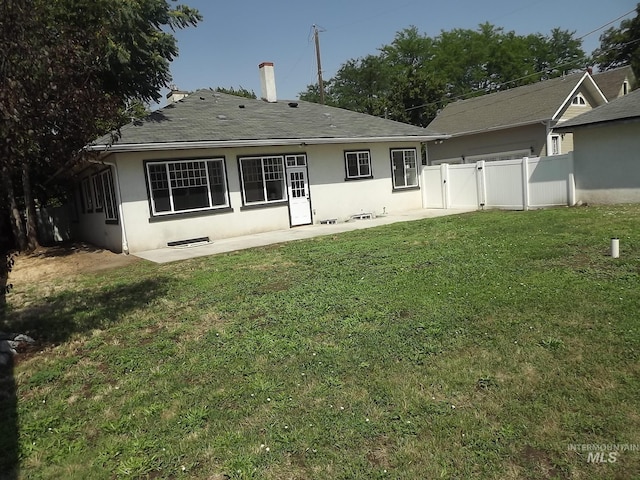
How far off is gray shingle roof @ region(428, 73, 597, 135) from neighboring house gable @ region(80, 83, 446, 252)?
5.14 metres

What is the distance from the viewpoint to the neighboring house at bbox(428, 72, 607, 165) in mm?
20141

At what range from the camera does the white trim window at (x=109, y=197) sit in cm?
1357

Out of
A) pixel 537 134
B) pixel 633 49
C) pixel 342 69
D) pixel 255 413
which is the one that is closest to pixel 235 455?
pixel 255 413

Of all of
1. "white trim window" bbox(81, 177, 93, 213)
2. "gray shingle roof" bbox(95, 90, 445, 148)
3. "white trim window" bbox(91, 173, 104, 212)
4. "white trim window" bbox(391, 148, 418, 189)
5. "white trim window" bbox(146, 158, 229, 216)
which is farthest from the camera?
"white trim window" bbox(391, 148, 418, 189)

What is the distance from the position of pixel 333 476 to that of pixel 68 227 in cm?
2282

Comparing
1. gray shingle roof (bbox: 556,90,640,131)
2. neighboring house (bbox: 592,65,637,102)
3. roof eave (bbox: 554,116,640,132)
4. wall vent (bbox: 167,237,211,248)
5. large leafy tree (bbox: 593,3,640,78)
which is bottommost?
wall vent (bbox: 167,237,211,248)

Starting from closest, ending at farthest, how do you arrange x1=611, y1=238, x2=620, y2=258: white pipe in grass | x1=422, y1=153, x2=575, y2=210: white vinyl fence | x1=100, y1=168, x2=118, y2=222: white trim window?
x1=611, y1=238, x2=620, y2=258: white pipe in grass → x1=100, y1=168, x2=118, y2=222: white trim window → x1=422, y1=153, x2=575, y2=210: white vinyl fence

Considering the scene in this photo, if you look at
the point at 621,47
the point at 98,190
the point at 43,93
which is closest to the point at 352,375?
the point at 43,93

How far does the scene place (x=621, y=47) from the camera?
38438mm

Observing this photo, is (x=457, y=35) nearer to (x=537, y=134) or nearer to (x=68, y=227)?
(x=537, y=134)

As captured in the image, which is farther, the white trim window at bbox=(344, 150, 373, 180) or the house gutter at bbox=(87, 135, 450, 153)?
the white trim window at bbox=(344, 150, 373, 180)

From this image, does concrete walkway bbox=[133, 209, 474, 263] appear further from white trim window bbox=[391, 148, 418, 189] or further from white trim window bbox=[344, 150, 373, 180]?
white trim window bbox=[391, 148, 418, 189]

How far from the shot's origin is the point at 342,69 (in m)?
49.8

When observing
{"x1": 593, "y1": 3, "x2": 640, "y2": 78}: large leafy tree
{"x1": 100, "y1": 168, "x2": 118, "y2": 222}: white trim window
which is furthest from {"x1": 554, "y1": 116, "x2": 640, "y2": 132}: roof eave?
{"x1": 593, "y1": 3, "x2": 640, "y2": 78}: large leafy tree
